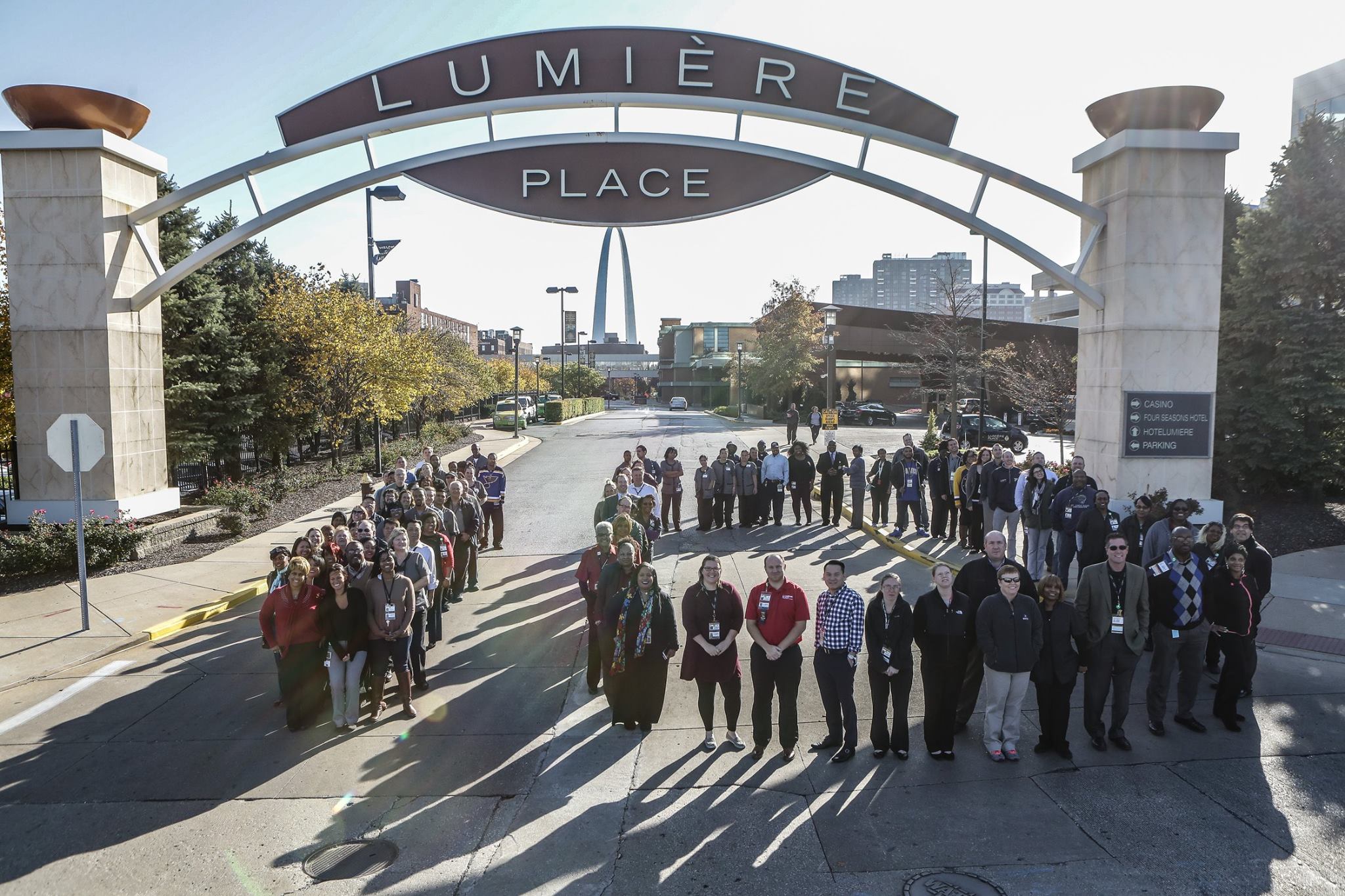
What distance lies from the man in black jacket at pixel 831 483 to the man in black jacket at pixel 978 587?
358 inches

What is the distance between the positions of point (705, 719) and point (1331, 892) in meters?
4.22

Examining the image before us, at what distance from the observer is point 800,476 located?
16.8 m

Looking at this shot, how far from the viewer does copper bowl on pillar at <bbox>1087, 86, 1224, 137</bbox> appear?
12156mm

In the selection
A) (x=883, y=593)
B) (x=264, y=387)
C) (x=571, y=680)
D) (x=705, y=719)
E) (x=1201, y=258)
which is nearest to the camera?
(x=883, y=593)

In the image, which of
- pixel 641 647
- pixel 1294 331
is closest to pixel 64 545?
pixel 641 647

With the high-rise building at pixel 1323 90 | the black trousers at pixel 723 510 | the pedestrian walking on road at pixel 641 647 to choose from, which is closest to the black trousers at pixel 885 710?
the pedestrian walking on road at pixel 641 647

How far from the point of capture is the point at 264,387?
23297 millimetres

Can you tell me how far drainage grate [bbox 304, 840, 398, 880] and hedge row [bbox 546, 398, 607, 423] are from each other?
4518 cm

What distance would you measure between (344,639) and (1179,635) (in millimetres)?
7319

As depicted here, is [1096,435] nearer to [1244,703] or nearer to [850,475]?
[850,475]

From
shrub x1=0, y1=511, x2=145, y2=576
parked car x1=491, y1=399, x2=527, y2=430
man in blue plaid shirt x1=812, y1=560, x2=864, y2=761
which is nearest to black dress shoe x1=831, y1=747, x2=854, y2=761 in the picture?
man in blue plaid shirt x1=812, y1=560, x2=864, y2=761

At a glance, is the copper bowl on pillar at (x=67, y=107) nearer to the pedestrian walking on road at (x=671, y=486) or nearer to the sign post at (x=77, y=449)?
the sign post at (x=77, y=449)

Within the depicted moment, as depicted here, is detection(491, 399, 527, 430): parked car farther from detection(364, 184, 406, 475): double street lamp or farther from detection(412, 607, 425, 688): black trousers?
detection(412, 607, 425, 688): black trousers

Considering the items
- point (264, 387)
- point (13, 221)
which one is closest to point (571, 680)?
point (13, 221)
